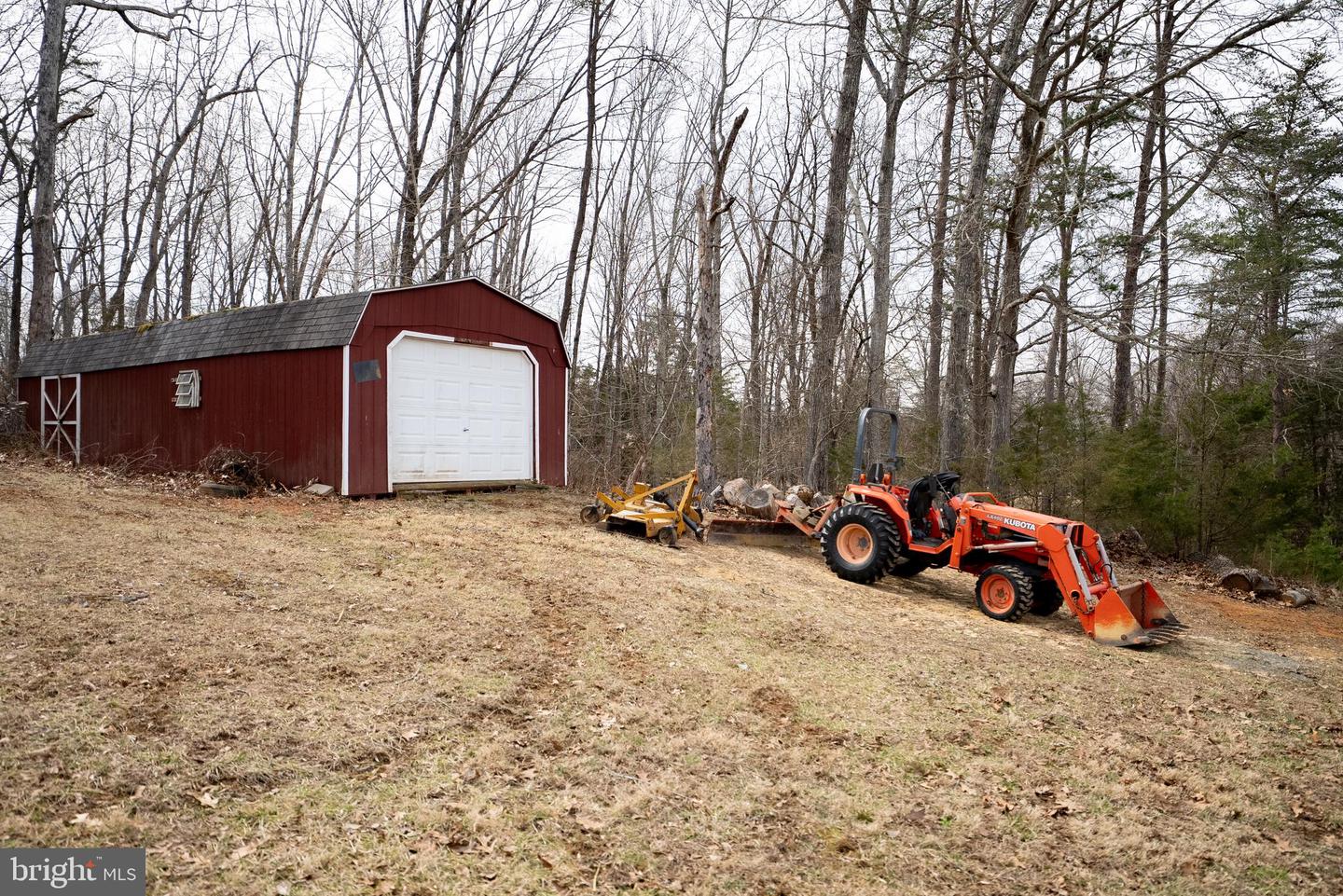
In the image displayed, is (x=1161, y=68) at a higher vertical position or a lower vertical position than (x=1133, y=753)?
higher

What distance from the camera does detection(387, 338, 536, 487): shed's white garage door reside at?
1106 cm

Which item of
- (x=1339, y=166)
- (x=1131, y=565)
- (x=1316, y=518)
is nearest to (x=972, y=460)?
(x=1131, y=565)

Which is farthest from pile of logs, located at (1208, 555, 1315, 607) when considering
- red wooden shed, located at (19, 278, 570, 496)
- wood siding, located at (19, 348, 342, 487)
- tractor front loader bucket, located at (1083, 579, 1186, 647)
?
wood siding, located at (19, 348, 342, 487)

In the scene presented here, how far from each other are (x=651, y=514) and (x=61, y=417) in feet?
42.9

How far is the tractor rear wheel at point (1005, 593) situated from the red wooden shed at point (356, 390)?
7.55 meters

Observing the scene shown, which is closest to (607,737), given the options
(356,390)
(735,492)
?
(735,492)

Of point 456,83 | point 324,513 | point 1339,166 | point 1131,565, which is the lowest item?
point 1131,565

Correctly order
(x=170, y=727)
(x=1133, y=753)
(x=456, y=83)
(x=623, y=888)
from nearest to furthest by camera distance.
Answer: (x=623, y=888) < (x=170, y=727) < (x=1133, y=753) < (x=456, y=83)

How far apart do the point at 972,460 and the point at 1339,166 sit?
8562 millimetres

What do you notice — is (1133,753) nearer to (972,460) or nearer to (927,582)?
(927,582)

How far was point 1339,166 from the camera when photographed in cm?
1429

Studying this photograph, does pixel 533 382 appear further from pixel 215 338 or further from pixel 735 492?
pixel 215 338

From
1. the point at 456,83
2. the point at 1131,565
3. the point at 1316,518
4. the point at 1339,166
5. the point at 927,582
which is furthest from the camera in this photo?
the point at 456,83

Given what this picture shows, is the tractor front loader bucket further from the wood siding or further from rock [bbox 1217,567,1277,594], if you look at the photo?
the wood siding
